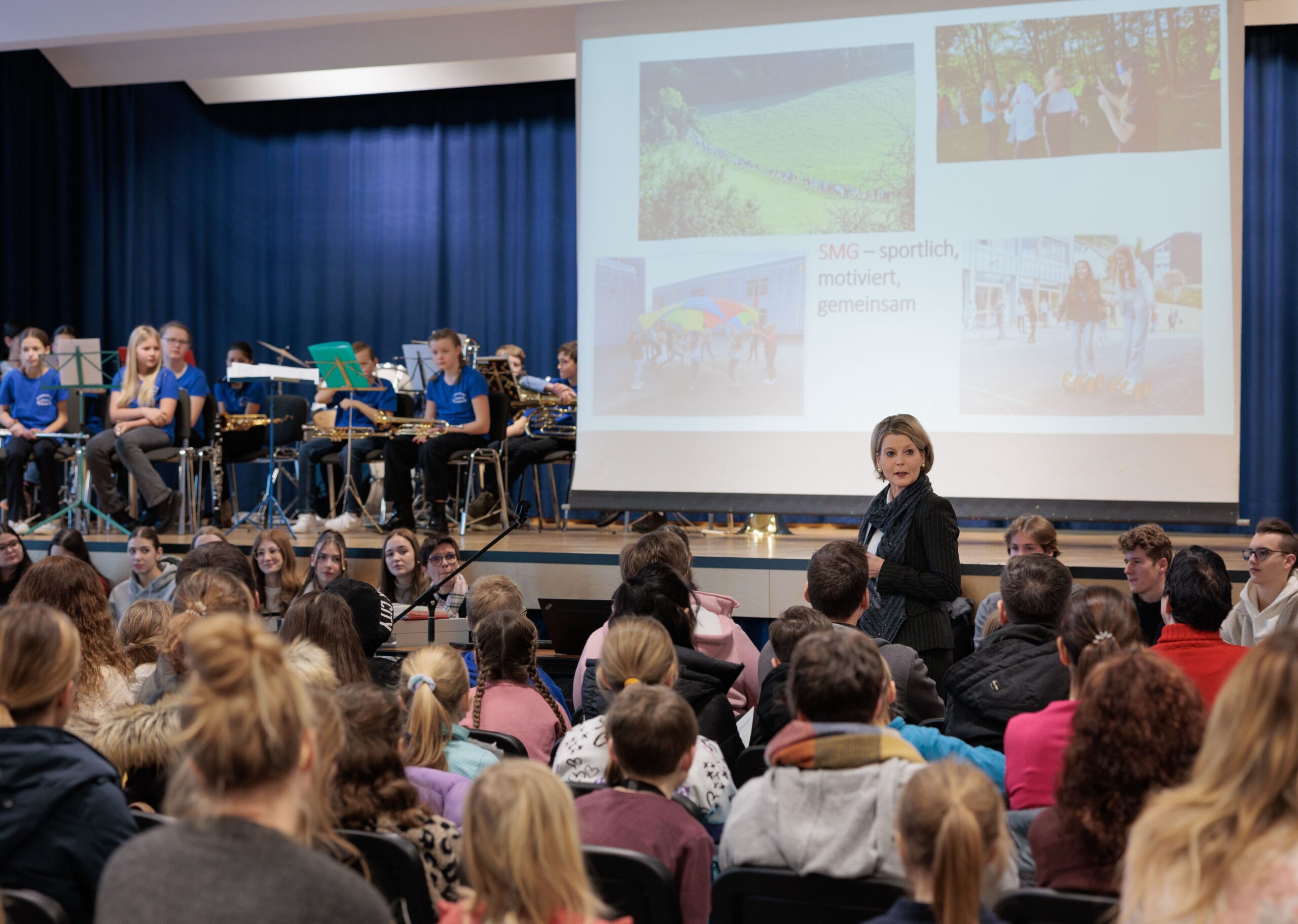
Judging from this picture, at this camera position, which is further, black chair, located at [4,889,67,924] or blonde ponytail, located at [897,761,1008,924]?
black chair, located at [4,889,67,924]

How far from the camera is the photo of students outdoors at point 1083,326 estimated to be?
19.2 ft

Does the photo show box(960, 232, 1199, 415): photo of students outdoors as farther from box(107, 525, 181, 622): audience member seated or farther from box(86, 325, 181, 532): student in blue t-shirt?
box(86, 325, 181, 532): student in blue t-shirt

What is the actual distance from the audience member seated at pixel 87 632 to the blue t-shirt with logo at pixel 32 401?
4.41 metres

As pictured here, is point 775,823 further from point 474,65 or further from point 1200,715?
point 474,65

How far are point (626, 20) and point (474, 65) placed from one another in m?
2.68

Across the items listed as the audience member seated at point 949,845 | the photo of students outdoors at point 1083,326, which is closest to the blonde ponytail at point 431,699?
the audience member seated at point 949,845

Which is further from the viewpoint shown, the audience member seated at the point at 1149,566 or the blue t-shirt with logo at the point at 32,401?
the blue t-shirt with logo at the point at 32,401

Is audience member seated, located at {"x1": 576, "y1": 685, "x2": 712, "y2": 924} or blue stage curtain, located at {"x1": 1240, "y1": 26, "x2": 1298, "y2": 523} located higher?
blue stage curtain, located at {"x1": 1240, "y1": 26, "x2": 1298, "y2": 523}

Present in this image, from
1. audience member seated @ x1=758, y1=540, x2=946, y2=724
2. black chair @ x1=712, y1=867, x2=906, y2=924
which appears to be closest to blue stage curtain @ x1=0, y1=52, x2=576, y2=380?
audience member seated @ x1=758, y1=540, x2=946, y2=724

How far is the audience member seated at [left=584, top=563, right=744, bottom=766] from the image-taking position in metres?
2.73

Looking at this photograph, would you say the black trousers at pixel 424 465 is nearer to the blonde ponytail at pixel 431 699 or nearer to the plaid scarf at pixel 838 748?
the blonde ponytail at pixel 431 699

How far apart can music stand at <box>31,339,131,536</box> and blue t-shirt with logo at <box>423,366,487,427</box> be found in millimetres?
1825

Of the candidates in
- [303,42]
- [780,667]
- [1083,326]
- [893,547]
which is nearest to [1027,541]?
[893,547]

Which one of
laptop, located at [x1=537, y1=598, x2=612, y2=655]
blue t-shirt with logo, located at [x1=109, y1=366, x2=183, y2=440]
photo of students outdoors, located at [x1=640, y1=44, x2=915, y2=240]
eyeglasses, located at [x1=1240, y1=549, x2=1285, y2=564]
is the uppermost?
photo of students outdoors, located at [x1=640, y1=44, x2=915, y2=240]
